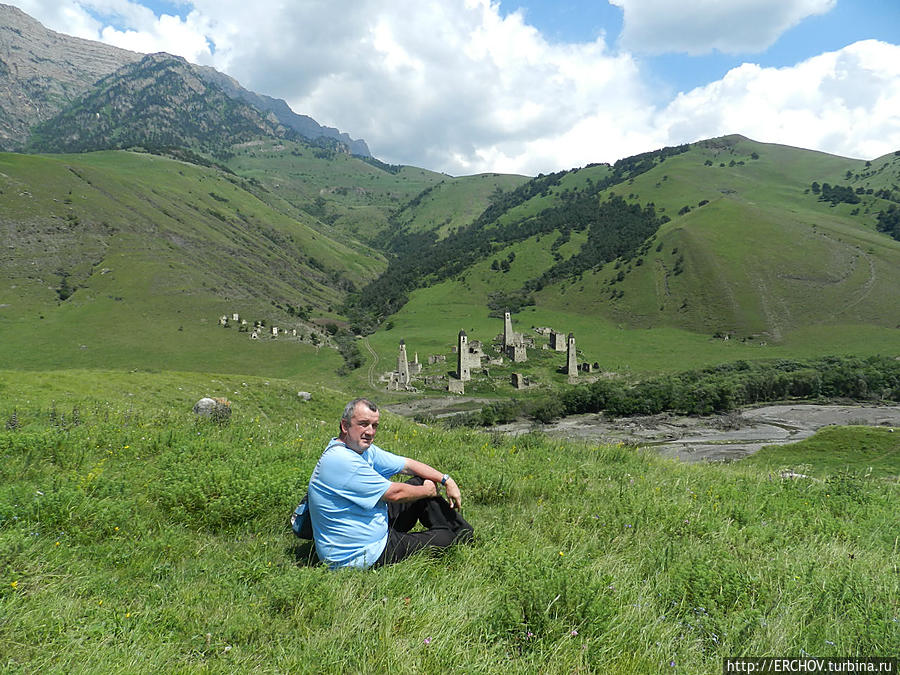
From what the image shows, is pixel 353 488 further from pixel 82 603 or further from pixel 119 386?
pixel 119 386

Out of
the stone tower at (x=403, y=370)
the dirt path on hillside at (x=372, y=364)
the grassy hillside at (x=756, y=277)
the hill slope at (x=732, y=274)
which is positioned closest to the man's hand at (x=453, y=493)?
the dirt path on hillside at (x=372, y=364)

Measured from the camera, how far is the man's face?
4.86 meters

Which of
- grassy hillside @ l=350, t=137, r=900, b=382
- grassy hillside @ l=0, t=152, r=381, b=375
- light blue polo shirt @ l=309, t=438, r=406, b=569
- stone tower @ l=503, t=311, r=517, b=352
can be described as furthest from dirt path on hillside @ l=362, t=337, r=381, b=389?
light blue polo shirt @ l=309, t=438, r=406, b=569

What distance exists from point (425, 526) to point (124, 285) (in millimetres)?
133384

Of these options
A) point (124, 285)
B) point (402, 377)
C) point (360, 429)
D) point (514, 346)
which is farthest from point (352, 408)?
point (124, 285)

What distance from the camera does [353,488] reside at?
4.52 m

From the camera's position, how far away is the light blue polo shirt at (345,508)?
14.8 ft

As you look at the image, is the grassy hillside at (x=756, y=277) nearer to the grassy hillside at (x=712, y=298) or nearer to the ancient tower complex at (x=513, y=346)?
the grassy hillside at (x=712, y=298)

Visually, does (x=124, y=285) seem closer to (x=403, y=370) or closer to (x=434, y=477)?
(x=403, y=370)

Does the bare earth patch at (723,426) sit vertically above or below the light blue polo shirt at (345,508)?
below

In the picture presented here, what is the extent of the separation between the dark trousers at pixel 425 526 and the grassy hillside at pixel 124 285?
90.3 meters

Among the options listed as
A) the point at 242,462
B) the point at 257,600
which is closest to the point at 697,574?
the point at 257,600

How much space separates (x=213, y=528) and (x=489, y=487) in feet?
13.4

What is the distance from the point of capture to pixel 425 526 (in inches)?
212
